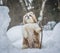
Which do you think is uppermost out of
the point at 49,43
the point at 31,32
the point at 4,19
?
the point at 4,19

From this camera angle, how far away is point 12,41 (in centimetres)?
354

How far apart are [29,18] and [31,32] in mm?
155

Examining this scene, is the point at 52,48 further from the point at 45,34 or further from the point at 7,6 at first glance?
the point at 7,6

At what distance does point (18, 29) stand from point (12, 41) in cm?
15

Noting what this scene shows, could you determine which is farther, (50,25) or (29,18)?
(50,25)

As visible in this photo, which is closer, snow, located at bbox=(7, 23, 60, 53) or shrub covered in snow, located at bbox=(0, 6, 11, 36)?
snow, located at bbox=(7, 23, 60, 53)

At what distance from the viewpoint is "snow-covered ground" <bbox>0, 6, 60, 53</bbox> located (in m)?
3.49

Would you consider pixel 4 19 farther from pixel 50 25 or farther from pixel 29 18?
pixel 50 25

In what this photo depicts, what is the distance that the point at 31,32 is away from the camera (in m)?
3.52

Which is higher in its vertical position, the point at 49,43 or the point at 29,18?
the point at 29,18

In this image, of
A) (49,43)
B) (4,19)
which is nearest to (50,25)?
(49,43)

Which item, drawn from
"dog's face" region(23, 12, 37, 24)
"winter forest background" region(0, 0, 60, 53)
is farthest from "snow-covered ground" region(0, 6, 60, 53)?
"dog's face" region(23, 12, 37, 24)

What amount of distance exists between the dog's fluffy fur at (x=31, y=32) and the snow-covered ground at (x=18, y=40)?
0.05m

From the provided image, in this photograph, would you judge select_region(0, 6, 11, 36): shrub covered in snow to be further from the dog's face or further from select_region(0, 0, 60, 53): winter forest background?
the dog's face
